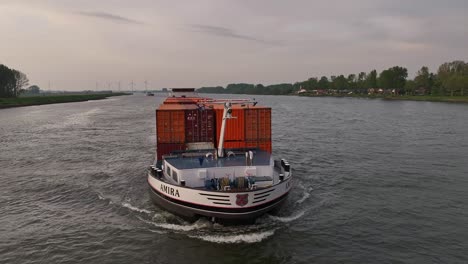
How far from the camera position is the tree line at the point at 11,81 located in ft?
433

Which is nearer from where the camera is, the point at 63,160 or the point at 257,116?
the point at 257,116

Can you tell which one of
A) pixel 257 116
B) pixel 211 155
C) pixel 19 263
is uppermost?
pixel 257 116

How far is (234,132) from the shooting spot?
2689 cm

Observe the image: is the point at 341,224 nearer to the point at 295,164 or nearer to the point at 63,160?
the point at 295,164

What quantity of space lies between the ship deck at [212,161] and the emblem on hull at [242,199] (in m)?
3.57

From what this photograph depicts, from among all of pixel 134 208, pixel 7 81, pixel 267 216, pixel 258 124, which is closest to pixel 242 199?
pixel 267 216

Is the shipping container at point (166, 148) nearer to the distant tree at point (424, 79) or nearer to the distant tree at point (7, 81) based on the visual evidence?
the distant tree at point (7, 81)

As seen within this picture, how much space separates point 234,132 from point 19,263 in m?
15.2

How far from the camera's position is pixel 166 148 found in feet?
88.9

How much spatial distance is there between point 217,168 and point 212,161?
1.61m

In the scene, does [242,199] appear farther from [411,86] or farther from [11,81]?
[411,86]

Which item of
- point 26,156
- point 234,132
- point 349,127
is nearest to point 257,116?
point 234,132

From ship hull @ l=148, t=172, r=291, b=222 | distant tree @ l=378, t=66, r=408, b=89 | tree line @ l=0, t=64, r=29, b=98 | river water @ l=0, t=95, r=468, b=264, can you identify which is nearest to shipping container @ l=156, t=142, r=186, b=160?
river water @ l=0, t=95, r=468, b=264

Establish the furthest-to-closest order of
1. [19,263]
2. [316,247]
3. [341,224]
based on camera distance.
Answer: [341,224] → [316,247] → [19,263]
